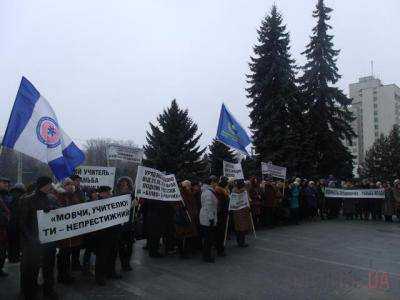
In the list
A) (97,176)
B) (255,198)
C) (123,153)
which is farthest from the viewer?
(255,198)

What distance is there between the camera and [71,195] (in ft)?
29.1

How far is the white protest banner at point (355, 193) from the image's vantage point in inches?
786

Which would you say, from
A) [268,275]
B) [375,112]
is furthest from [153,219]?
[375,112]

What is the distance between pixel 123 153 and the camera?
13078 mm

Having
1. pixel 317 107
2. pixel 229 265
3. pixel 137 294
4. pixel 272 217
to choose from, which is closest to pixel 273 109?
pixel 317 107

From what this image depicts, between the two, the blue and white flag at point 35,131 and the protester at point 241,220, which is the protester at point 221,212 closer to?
the protester at point 241,220

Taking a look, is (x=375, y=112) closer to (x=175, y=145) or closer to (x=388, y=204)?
(x=175, y=145)

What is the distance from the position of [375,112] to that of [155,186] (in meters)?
130

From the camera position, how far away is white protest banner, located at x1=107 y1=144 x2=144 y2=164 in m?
13.0

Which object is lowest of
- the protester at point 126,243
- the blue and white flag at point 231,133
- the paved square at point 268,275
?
the paved square at point 268,275

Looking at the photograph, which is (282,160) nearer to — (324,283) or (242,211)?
(242,211)

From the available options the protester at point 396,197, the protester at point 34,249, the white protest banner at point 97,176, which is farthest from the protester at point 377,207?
the protester at point 34,249

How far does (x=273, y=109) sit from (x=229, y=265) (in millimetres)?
22462

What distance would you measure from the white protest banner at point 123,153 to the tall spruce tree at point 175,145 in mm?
22631
